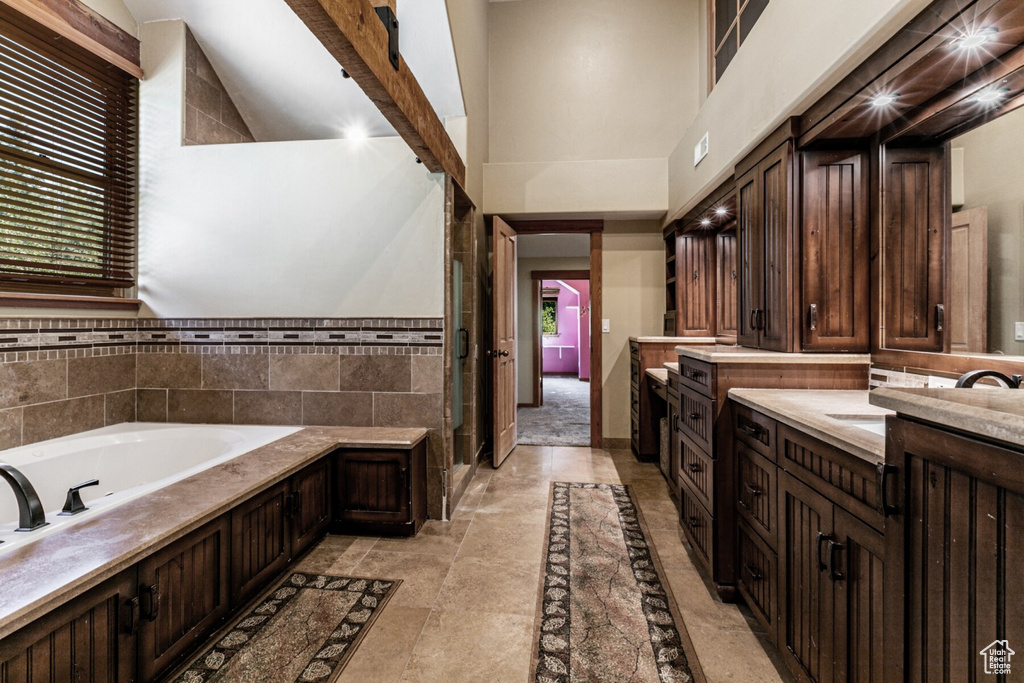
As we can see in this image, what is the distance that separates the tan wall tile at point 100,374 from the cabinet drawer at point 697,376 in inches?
129

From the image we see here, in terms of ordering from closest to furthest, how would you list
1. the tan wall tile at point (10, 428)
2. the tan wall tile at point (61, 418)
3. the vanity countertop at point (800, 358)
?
1. the vanity countertop at point (800, 358)
2. the tan wall tile at point (10, 428)
3. the tan wall tile at point (61, 418)

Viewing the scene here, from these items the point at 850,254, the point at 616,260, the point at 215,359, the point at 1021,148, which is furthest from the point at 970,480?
the point at 616,260

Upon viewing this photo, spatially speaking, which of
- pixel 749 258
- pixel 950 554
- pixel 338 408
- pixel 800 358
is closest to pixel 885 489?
pixel 950 554

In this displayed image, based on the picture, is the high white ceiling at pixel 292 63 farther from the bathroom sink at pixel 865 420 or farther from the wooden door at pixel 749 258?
the bathroom sink at pixel 865 420

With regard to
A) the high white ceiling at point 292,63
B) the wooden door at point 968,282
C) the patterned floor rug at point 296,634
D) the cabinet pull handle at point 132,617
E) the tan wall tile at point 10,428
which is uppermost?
the high white ceiling at point 292,63

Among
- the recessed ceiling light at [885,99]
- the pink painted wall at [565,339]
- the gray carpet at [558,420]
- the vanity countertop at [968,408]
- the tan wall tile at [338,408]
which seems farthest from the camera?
the pink painted wall at [565,339]

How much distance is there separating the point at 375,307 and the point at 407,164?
890 millimetres

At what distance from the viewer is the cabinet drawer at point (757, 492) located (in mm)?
1566

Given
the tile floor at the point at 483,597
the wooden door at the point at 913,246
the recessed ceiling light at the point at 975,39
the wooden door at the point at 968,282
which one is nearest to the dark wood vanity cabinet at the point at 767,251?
the wooden door at the point at 913,246

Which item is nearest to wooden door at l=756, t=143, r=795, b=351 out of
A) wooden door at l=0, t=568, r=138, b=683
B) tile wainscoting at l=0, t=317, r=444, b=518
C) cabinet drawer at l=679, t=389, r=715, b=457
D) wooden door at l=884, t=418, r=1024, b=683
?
cabinet drawer at l=679, t=389, r=715, b=457

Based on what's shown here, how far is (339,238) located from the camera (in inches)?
110

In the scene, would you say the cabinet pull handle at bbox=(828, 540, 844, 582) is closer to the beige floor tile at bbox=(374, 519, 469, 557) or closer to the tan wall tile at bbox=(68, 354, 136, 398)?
the beige floor tile at bbox=(374, 519, 469, 557)

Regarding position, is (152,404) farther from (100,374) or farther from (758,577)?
(758,577)

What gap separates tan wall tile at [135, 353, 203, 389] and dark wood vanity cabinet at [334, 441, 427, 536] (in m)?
1.18
